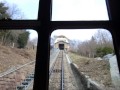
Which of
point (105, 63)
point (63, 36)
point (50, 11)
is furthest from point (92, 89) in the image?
point (50, 11)

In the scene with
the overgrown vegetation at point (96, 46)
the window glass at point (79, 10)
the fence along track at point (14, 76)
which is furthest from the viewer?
the window glass at point (79, 10)

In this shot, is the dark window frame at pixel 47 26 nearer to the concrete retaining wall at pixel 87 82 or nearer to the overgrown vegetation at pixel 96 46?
the overgrown vegetation at pixel 96 46

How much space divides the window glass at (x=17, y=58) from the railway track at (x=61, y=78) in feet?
0.65

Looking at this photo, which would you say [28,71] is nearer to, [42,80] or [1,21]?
[42,80]

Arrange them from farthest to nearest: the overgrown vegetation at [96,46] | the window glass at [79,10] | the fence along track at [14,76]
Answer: the window glass at [79,10] → the overgrown vegetation at [96,46] → the fence along track at [14,76]

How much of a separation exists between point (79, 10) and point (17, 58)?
91 centimetres

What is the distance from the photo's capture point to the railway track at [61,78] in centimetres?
150

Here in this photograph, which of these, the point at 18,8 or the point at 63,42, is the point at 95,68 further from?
the point at 18,8

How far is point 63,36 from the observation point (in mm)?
1740

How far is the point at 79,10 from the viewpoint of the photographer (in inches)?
74.9

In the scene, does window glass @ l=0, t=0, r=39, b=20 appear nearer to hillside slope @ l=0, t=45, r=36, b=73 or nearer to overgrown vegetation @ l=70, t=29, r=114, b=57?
hillside slope @ l=0, t=45, r=36, b=73

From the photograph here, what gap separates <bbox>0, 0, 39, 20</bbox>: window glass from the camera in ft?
5.97

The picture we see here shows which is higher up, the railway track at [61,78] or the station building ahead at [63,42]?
the station building ahead at [63,42]

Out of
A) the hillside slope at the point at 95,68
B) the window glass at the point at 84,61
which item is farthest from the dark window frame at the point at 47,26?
the hillside slope at the point at 95,68
